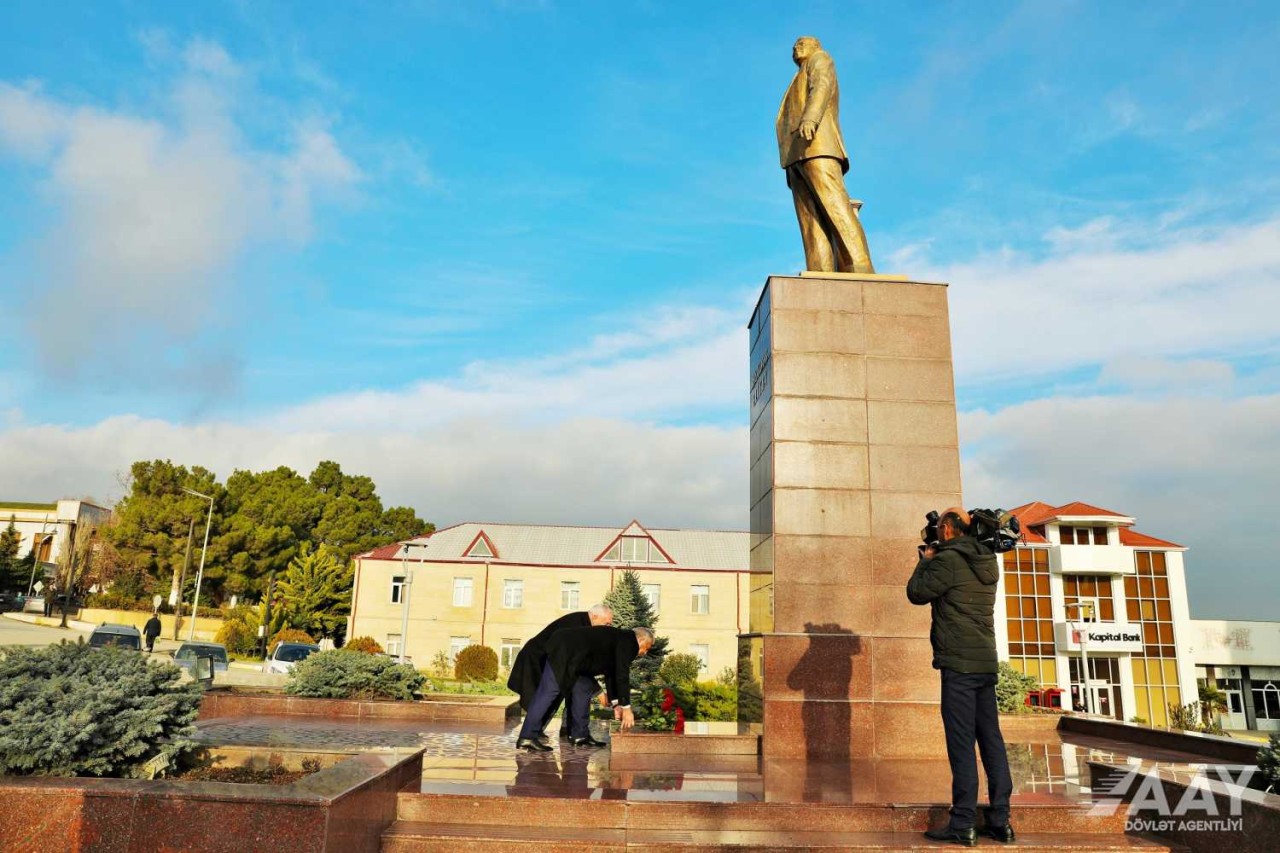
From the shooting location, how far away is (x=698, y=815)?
233 inches

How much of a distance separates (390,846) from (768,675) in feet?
15.2

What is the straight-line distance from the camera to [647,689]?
36.2 feet

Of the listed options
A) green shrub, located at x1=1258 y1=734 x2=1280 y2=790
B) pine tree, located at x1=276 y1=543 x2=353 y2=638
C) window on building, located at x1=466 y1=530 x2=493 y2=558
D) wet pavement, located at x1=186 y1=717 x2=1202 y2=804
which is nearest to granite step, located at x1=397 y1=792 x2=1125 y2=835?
wet pavement, located at x1=186 y1=717 x2=1202 y2=804

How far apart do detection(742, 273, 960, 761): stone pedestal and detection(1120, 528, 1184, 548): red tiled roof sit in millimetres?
42810

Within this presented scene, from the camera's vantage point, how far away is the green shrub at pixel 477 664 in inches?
1590

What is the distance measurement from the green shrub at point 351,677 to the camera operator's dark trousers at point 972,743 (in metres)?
10.1

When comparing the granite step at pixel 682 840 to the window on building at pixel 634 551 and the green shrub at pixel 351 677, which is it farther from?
the window on building at pixel 634 551

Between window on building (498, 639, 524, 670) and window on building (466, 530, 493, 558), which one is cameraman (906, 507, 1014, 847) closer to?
window on building (498, 639, 524, 670)

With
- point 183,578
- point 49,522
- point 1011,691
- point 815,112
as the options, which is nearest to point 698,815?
point 1011,691

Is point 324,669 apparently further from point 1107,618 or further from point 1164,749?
point 1107,618

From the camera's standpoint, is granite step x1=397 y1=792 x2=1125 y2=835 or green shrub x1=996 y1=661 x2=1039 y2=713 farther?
green shrub x1=996 y1=661 x2=1039 y2=713

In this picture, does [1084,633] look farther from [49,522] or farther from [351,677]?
[49,522]

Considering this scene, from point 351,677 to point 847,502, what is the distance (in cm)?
802
